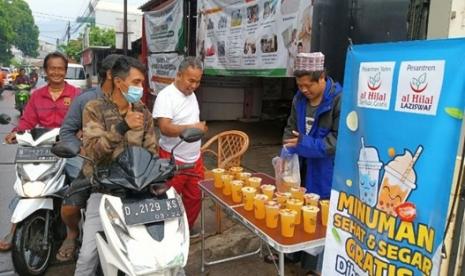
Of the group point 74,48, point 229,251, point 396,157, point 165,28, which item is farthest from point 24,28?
point 396,157

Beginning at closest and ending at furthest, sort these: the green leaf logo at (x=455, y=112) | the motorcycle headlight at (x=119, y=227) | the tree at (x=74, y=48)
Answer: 1. the green leaf logo at (x=455, y=112)
2. the motorcycle headlight at (x=119, y=227)
3. the tree at (x=74, y=48)

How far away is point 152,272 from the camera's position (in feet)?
5.33

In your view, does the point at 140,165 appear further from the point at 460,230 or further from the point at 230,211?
the point at 460,230

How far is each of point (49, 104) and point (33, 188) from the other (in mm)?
809

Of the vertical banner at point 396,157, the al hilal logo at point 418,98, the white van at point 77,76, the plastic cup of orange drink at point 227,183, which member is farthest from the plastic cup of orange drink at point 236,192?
the white van at point 77,76

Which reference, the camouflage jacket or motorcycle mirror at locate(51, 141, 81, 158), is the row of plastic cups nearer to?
the camouflage jacket

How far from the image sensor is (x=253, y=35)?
517cm

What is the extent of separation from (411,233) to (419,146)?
0.33m

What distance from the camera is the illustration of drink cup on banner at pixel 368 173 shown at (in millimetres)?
1564

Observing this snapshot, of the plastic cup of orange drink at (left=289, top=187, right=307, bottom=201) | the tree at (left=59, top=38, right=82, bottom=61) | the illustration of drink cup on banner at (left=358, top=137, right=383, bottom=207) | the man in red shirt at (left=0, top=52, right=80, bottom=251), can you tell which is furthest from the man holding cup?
the tree at (left=59, top=38, right=82, bottom=61)

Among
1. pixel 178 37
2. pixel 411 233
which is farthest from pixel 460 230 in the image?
pixel 178 37

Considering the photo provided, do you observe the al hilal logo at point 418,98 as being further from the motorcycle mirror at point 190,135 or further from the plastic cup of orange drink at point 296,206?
the motorcycle mirror at point 190,135

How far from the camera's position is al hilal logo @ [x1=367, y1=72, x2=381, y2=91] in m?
1.55

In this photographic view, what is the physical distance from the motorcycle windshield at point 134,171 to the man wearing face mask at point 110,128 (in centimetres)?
13
